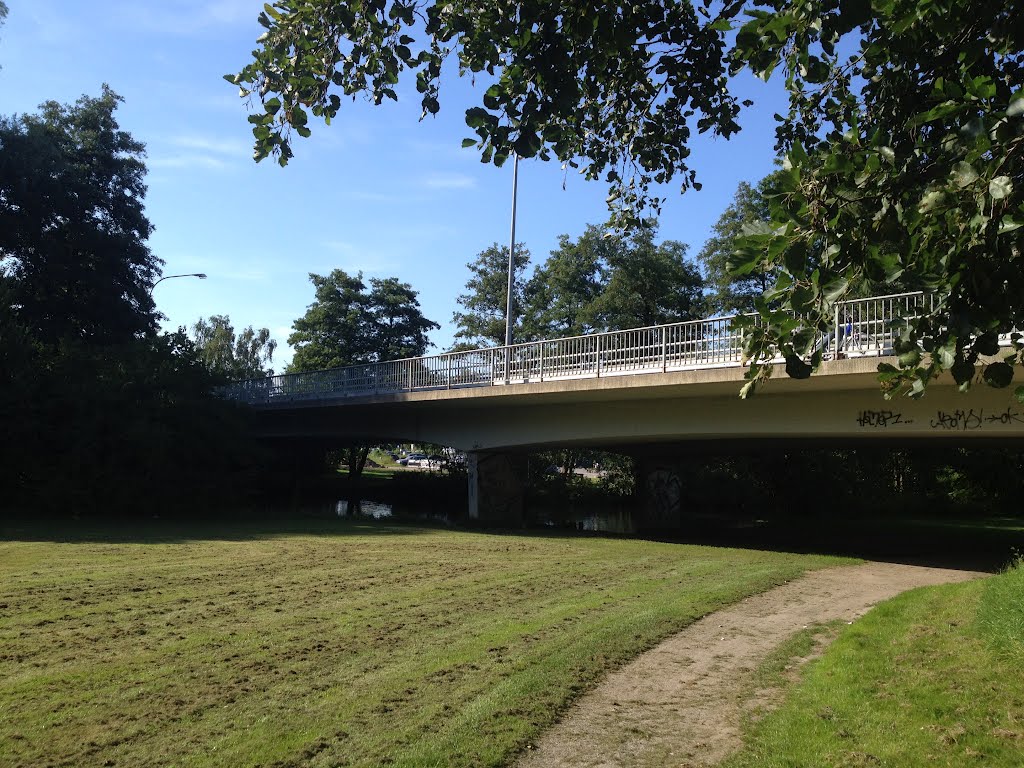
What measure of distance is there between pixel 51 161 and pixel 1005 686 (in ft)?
119

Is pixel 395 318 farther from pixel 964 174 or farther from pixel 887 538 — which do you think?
pixel 964 174

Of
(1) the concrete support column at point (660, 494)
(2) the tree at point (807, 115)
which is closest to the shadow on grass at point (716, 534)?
(1) the concrete support column at point (660, 494)

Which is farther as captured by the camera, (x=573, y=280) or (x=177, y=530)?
(x=573, y=280)

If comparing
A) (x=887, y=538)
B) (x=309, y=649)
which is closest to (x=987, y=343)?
(x=309, y=649)

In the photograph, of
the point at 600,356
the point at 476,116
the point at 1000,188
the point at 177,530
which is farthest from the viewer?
the point at 600,356

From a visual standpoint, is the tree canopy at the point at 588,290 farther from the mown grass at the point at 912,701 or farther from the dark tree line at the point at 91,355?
the mown grass at the point at 912,701

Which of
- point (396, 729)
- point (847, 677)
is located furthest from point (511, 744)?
point (847, 677)

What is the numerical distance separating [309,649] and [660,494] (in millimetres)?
27368

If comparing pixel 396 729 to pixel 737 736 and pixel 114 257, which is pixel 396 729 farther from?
pixel 114 257

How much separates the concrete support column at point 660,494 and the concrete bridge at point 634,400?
0.32ft

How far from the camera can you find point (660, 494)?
3319 cm

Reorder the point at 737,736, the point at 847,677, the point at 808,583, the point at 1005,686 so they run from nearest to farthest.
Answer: the point at 737,736, the point at 1005,686, the point at 847,677, the point at 808,583

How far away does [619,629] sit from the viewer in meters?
8.34

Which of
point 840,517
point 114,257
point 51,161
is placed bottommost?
point 840,517
